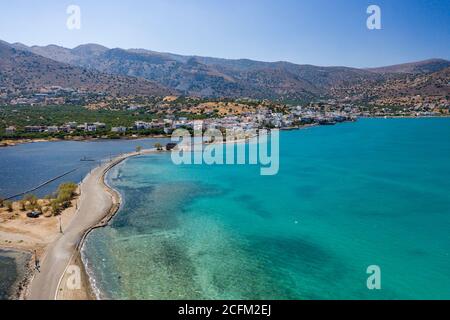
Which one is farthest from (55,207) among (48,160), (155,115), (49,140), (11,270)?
(155,115)

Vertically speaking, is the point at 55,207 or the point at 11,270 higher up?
the point at 55,207

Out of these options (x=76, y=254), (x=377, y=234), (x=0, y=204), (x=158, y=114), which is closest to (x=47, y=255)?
(x=76, y=254)

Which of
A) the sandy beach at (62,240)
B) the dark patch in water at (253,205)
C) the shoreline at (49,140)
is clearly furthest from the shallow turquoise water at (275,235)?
the shoreline at (49,140)

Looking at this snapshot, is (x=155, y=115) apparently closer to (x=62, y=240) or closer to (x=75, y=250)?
(x=62, y=240)

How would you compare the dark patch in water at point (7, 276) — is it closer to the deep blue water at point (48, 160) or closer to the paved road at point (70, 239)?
the paved road at point (70, 239)
